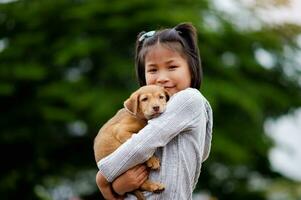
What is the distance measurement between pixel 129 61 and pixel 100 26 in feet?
3.23

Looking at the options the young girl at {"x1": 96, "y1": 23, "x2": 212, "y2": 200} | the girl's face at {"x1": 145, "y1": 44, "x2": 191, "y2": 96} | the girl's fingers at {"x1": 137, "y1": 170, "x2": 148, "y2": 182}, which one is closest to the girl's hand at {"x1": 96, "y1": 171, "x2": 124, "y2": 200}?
the young girl at {"x1": 96, "y1": 23, "x2": 212, "y2": 200}

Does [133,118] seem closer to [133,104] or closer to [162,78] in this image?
[133,104]

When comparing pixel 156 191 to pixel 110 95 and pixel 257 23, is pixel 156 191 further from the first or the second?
pixel 257 23

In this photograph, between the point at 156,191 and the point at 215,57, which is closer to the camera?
the point at 156,191

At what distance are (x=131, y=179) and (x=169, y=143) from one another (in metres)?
0.20

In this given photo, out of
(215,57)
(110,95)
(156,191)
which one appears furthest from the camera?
(215,57)

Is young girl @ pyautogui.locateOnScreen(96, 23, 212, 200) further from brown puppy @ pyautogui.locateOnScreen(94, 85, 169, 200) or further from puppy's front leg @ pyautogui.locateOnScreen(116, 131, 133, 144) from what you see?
puppy's front leg @ pyautogui.locateOnScreen(116, 131, 133, 144)

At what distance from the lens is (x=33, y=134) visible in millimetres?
17547

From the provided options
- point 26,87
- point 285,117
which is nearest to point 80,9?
point 26,87

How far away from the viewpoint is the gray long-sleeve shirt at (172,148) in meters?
3.26

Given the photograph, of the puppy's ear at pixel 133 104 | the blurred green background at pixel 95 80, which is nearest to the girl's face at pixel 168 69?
the puppy's ear at pixel 133 104

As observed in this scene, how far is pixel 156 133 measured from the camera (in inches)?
128

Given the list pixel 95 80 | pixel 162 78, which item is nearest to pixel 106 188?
pixel 162 78

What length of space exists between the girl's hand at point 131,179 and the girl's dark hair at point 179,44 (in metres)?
0.49
